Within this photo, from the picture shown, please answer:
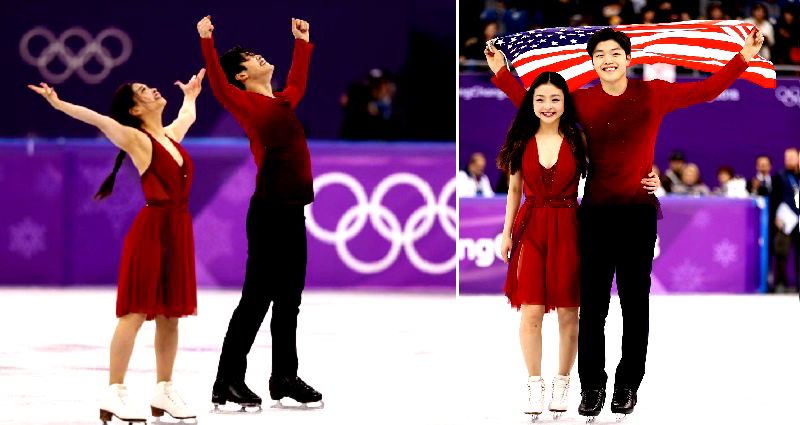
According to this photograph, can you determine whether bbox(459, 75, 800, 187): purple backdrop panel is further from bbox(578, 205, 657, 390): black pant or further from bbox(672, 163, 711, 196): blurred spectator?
bbox(578, 205, 657, 390): black pant

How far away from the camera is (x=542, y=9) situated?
20.0 metres

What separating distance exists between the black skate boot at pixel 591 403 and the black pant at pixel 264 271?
1621 mm

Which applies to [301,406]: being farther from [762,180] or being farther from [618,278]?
[762,180]

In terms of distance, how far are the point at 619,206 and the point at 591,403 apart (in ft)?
3.23

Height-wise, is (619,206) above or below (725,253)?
above

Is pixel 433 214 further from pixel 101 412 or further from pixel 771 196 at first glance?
pixel 101 412

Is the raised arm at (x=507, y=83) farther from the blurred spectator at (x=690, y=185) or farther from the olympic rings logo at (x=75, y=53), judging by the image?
the olympic rings logo at (x=75, y=53)

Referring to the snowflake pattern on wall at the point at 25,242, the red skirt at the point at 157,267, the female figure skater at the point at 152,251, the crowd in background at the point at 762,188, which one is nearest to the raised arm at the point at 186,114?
the female figure skater at the point at 152,251

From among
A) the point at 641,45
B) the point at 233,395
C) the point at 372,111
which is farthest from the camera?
the point at 372,111

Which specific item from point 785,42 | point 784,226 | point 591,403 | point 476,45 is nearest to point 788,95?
point 785,42

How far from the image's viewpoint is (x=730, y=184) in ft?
61.3

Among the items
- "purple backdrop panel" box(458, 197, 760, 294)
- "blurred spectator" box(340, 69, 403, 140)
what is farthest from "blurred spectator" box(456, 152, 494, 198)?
"blurred spectator" box(340, 69, 403, 140)

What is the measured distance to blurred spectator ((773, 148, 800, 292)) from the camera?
59.0 ft

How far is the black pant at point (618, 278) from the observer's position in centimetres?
740
